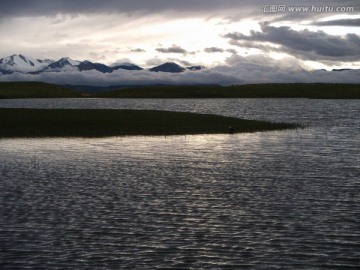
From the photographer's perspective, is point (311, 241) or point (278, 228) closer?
point (311, 241)

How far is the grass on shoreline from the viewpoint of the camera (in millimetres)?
58406

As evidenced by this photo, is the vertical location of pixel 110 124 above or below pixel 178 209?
above

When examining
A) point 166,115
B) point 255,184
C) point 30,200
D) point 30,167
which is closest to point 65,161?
point 30,167

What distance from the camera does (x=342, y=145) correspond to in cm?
5100

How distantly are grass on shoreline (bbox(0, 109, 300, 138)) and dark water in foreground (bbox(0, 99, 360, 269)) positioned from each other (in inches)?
583

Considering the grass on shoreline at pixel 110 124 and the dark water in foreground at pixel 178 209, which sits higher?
the grass on shoreline at pixel 110 124

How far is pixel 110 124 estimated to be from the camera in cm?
6569

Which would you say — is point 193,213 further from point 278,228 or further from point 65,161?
point 65,161

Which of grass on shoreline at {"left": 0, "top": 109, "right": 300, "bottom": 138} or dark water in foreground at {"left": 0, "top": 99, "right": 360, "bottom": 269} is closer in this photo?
dark water in foreground at {"left": 0, "top": 99, "right": 360, "bottom": 269}

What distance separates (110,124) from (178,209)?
43.2 meters

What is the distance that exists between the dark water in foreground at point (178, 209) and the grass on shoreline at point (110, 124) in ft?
48.6

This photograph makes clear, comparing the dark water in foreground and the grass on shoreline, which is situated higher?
the grass on shoreline

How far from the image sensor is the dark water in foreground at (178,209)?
56.6 feet

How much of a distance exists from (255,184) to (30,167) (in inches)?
617
